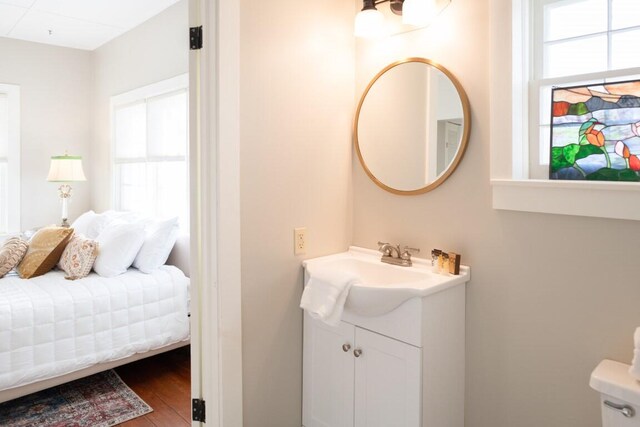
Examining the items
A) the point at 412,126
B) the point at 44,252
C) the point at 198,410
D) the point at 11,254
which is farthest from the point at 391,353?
the point at 11,254

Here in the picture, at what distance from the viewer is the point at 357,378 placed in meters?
1.76

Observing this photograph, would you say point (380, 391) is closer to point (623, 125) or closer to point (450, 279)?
point (450, 279)

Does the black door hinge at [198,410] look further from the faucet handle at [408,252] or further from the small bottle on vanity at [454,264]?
the small bottle on vanity at [454,264]

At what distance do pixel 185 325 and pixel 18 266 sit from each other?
118 cm

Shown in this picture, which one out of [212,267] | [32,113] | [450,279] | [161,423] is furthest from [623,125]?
[32,113]

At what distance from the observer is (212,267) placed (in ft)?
5.56

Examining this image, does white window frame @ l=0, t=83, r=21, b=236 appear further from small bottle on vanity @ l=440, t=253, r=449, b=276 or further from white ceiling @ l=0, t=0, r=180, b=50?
small bottle on vanity @ l=440, t=253, r=449, b=276

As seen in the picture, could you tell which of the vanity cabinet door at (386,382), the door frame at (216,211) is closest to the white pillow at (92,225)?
the door frame at (216,211)

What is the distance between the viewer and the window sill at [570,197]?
137cm

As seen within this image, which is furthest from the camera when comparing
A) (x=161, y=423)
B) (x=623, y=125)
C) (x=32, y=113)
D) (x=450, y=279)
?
(x=32, y=113)

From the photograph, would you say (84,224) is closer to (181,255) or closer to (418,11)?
(181,255)

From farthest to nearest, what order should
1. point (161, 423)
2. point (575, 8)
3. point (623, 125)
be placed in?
point (161, 423)
point (575, 8)
point (623, 125)

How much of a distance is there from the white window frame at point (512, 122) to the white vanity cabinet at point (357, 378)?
0.67 metres

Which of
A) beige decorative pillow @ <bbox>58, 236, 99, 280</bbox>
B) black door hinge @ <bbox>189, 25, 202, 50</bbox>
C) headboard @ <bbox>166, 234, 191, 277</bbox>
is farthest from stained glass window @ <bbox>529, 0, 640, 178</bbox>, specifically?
beige decorative pillow @ <bbox>58, 236, 99, 280</bbox>
